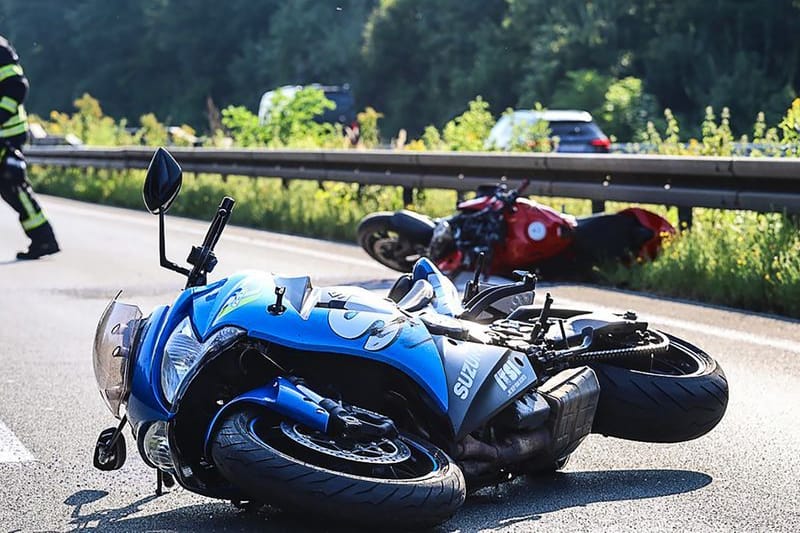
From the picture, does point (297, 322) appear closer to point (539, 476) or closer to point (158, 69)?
point (539, 476)

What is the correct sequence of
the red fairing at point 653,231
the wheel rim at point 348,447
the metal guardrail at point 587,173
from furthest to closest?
the red fairing at point 653,231 < the metal guardrail at point 587,173 < the wheel rim at point 348,447

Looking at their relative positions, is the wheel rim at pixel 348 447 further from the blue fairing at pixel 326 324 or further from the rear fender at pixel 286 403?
the blue fairing at pixel 326 324

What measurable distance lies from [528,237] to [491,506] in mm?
5849

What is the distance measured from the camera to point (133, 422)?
449 centimetres

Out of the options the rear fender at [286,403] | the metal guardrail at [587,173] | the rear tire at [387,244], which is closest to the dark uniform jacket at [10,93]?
the metal guardrail at [587,173]

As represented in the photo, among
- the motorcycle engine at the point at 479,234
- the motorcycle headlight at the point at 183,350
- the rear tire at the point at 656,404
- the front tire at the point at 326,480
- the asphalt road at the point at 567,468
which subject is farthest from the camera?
the motorcycle engine at the point at 479,234

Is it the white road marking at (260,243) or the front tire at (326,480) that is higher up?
the front tire at (326,480)

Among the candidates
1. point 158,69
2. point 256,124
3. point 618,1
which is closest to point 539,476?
point 256,124

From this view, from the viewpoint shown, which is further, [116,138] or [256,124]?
[116,138]

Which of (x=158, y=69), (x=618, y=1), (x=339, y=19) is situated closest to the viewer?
(x=618, y=1)

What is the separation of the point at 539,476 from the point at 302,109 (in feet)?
64.2

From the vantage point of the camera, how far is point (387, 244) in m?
11.1

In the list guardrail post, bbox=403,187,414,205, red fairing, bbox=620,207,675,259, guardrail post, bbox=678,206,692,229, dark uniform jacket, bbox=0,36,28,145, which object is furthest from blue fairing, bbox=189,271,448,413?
guardrail post, bbox=403,187,414,205

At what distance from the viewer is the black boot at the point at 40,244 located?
45.4 ft
